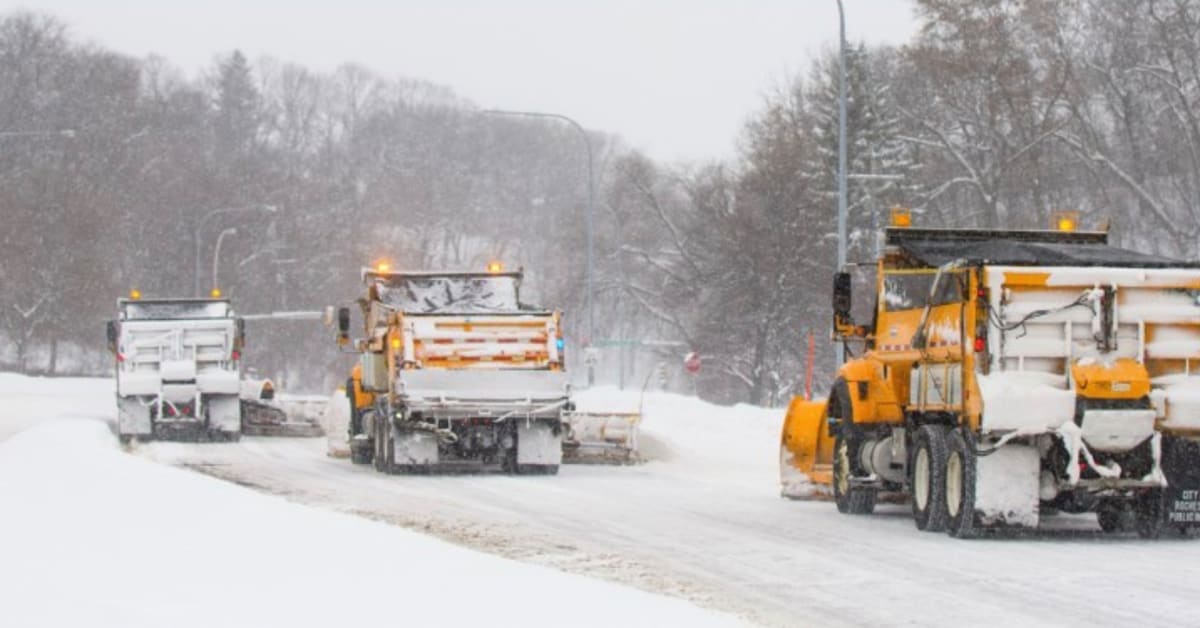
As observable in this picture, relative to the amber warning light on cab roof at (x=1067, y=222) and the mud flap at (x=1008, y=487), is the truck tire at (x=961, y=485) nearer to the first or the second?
the mud flap at (x=1008, y=487)

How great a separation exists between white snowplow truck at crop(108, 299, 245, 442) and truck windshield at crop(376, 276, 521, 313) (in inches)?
416

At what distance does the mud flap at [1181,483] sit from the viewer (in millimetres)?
15141

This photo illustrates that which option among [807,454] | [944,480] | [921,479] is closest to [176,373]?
[807,454]

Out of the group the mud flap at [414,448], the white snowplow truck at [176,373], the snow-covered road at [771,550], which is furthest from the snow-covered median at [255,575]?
the white snowplow truck at [176,373]

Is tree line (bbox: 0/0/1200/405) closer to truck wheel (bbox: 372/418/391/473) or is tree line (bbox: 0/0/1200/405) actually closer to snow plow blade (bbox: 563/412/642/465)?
snow plow blade (bbox: 563/412/642/465)

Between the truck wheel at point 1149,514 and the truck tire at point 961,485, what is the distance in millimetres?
1385

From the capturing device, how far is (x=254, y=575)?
1078 centimetres

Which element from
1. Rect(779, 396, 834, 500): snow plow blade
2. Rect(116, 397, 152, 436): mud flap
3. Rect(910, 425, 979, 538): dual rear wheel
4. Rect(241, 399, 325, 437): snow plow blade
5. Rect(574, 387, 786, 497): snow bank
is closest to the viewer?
Rect(910, 425, 979, 538): dual rear wheel

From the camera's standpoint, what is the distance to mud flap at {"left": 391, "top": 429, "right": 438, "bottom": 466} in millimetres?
24219

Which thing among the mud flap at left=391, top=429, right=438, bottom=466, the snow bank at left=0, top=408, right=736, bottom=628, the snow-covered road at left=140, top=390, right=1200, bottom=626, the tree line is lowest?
the snow-covered road at left=140, top=390, right=1200, bottom=626

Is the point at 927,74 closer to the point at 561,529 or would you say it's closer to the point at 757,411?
the point at 757,411

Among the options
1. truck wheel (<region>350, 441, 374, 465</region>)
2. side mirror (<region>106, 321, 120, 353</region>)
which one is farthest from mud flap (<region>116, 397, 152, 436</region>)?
truck wheel (<region>350, 441, 374, 465</region>)

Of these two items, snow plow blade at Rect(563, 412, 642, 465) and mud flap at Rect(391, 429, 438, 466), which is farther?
snow plow blade at Rect(563, 412, 642, 465)

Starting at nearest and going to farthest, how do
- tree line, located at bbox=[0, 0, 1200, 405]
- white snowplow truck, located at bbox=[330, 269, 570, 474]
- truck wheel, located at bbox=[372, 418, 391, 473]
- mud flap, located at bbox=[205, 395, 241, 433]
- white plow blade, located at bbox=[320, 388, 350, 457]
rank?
white snowplow truck, located at bbox=[330, 269, 570, 474], truck wheel, located at bbox=[372, 418, 391, 473], white plow blade, located at bbox=[320, 388, 350, 457], mud flap, located at bbox=[205, 395, 241, 433], tree line, located at bbox=[0, 0, 1200, 405]
